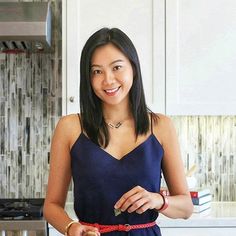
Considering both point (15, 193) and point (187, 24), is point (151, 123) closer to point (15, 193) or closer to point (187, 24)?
point (187, 24)

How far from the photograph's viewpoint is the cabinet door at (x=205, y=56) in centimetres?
260

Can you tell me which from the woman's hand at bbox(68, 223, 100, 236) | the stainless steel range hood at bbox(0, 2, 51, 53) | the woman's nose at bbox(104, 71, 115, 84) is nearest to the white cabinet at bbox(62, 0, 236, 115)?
the stainless steel range hood at bbox(0, 2, 51, 53)

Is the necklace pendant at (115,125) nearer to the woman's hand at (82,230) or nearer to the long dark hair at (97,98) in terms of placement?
the long dark hair at (97,98)

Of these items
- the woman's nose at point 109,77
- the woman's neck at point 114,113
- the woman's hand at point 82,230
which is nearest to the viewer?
the woman's hand at point 82,230

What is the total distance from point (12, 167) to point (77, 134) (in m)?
1.71

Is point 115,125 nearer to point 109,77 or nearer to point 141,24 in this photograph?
point 109,77

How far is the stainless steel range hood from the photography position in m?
2.42

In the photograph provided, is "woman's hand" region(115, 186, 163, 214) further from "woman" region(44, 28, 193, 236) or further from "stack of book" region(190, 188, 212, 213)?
"stack of book" region(190, 188, 212, 213)

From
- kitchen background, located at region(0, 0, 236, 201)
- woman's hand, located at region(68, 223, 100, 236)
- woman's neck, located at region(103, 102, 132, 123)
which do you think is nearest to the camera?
woman's hand, located at region(68, 223, 100, 236)

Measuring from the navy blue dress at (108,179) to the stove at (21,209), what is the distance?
48.3 inches

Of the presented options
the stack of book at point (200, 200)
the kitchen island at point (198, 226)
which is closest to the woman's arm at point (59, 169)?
the kitchen island at point (198, 226)

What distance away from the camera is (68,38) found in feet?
8.46

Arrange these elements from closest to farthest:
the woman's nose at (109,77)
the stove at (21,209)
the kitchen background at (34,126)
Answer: the woman's nose at (109,77), the stove at (21,209), the kitchen background at (34,126)

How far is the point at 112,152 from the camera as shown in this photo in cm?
132
